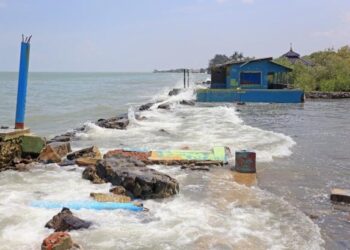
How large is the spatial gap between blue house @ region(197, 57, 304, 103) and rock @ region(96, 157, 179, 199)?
27.9 meters

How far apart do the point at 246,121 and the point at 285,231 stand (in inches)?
665

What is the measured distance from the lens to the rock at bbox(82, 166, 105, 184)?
33.8 ft

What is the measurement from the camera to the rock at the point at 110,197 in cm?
866

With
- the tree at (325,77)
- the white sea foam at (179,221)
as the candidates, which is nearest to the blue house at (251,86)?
the tree at (325,77)

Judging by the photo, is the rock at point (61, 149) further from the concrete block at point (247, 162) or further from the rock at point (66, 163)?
the concrete block at point (247, 162)

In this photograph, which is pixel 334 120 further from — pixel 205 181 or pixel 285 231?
pixel 285 231

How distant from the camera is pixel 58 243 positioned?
6078 millimetres

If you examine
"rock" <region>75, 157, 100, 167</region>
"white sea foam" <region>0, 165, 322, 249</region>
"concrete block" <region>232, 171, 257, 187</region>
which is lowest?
"white sea foam" <region>0, 165, 322, 249</region>

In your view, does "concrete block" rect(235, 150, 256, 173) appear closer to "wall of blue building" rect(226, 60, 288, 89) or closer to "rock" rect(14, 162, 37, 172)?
"rock" rect(14, 162, 37, 172)

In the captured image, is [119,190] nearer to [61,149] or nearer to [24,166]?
[24,166]

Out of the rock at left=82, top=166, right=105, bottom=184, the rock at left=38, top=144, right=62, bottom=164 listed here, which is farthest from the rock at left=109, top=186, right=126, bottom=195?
the rock at left=38, top=144, right=62, bottom=164

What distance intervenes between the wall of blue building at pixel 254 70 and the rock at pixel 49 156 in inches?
1146

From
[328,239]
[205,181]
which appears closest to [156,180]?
[205,181]

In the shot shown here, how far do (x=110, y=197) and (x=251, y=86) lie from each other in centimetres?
3301
